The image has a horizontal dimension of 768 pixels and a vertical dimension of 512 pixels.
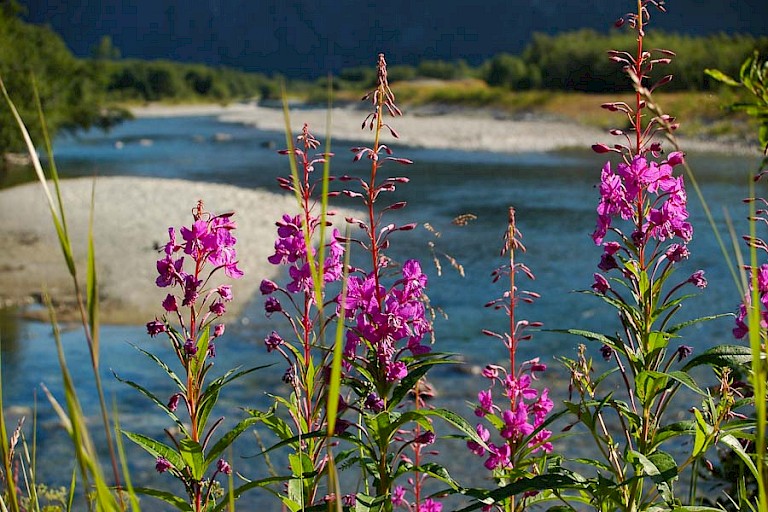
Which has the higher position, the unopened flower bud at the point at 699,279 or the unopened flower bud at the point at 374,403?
the unopened flower bud at the point at 699,279

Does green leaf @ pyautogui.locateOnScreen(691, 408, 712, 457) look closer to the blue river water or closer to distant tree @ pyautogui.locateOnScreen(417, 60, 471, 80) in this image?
the blue river water

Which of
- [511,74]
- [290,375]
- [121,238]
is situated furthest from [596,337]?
[511,74]

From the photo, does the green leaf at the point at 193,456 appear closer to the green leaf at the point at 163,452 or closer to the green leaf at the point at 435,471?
the green leaf at the point at 163,452

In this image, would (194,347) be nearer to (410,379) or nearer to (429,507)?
(410,379)

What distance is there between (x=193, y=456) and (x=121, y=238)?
12.3 m

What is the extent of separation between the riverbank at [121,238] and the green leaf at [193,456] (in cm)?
730

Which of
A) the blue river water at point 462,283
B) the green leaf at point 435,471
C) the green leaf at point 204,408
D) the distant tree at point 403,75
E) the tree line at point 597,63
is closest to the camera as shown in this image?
the green leaf at point 435,471

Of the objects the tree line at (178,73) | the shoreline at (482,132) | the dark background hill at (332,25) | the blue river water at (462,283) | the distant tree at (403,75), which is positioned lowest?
the blue river water at (462,283)

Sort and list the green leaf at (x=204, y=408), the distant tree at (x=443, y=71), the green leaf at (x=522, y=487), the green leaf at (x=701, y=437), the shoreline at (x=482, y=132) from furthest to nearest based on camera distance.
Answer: the distant tree at (x=443, y=71) → the shoreline at (x=482, y=132) → the green leaf at (x=204, y=408) → the green leaf at (x=701, y=437) → the green leaf at (x=522, y=487)

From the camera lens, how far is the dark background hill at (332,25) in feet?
300

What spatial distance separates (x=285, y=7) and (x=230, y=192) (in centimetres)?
10567

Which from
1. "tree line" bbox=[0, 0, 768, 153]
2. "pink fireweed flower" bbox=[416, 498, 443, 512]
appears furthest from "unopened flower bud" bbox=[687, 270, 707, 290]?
"tree line" bbox=[0, 0, 768, 153]

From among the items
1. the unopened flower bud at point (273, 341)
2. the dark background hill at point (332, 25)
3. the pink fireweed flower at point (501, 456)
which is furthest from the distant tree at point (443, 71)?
the unopened flower bud at point (273, 341)

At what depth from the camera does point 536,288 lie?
35.5 ft
